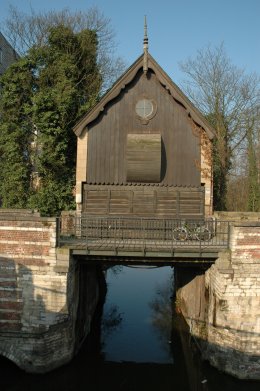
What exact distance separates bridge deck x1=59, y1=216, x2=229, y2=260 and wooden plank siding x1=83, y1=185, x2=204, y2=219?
54cm

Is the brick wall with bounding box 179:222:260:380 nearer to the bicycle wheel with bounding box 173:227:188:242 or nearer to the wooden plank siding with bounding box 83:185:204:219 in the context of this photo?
the bicycle wheel with bounding box 173:227:188:242

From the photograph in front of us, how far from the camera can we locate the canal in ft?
40.2

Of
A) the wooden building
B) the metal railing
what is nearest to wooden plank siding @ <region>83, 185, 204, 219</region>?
the wooden building

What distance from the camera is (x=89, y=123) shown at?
1659cm

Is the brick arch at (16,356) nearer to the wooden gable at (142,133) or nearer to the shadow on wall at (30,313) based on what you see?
the shadow on wall at (30,313)

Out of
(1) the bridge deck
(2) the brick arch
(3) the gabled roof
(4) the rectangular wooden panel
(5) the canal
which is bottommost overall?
(5) the canal

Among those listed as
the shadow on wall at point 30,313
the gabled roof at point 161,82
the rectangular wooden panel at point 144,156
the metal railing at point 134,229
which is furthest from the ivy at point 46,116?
the shadow on wall at point 30,313

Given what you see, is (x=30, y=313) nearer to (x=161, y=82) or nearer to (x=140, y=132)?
(x=140, y=132)

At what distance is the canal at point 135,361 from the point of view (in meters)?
12.3

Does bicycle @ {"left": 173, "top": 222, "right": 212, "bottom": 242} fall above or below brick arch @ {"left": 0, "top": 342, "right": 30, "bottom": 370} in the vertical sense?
above

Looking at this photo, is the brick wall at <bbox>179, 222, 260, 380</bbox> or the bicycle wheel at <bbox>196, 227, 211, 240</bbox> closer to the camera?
the brick wall at <bbox>179, 222, 260, 380</bbox>

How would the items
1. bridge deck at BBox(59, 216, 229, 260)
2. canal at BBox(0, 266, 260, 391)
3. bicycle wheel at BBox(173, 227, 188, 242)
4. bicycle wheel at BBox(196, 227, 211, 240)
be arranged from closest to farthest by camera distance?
1. canal at BBox(0, 266, 260, 391)
2. bridge deck at BBox(59, 216, 229, 260)
3. bicycle wheel at BBox(196, 227, 211, 240)
4. bicycle wheel at BBox(173, 227, 188, 242)

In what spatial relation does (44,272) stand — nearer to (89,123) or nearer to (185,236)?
(185,236)

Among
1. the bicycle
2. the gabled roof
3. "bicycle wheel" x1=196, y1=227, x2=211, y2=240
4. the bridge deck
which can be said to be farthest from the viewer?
the gabled roof
